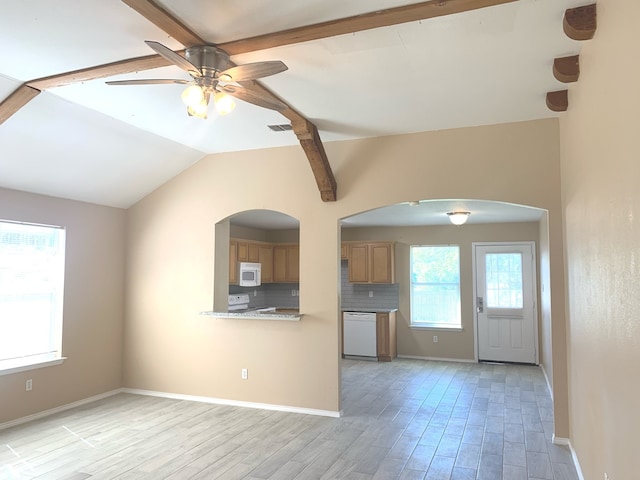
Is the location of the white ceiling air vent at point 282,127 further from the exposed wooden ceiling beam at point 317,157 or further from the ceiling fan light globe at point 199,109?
the ceiling fan light globe at point 199,109

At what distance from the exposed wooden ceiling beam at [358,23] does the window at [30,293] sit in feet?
11.3

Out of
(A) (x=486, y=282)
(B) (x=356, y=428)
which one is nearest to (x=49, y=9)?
(B) (x=356, y=428)

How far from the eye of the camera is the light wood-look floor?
3.46 meters

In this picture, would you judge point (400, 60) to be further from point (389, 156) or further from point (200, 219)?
point (200, 219)

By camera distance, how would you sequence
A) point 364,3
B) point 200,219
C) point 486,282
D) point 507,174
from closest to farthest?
point 364,3, point 507,174, point 200,219, point 486,282

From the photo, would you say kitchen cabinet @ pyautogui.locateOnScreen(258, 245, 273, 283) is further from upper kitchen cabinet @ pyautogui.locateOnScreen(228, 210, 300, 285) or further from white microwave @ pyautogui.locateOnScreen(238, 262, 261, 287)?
white microwave @ pyautogui.locateOnScreen(238, 262, 261, 287)

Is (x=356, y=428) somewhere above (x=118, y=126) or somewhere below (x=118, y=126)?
below

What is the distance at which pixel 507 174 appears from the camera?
13.8ft

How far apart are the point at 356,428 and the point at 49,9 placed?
161 inches

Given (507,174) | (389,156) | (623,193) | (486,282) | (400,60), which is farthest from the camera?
(486,282)

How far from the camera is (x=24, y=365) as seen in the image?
4.59 m

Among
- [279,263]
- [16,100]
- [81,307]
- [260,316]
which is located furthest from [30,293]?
[279,263]

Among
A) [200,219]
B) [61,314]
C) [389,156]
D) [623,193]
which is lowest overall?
[61,314]

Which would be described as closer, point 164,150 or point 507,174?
point 507,174
